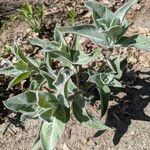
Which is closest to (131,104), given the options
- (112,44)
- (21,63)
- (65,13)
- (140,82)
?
(140,82)

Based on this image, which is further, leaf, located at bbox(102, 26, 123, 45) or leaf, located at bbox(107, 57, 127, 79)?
leaf, located at bbox(107, 57, 127, 79)

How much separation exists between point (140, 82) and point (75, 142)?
822 millimetres

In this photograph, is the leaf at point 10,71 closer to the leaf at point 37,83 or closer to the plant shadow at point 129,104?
the leaf at point 37,83

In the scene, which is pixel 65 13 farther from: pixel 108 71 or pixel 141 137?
pixel 141 137

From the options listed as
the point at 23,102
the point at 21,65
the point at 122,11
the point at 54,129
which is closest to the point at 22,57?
the point at 21,65

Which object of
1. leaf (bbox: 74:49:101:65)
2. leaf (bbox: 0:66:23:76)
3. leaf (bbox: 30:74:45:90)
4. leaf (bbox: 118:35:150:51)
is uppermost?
leaf (bbox: 118:35:150:51)

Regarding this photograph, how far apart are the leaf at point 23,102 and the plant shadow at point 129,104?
2.42ft

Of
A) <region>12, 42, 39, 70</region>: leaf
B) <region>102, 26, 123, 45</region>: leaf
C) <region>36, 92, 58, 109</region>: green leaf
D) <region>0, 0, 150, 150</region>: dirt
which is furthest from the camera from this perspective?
<region>0, 0, 150, 150</region>: dirt

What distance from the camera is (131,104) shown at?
3.59 meters

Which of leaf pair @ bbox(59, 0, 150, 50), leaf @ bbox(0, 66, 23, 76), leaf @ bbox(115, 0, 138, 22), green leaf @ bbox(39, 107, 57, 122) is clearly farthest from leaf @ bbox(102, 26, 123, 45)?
leaf @ bbox(0, 66, 23, 76)

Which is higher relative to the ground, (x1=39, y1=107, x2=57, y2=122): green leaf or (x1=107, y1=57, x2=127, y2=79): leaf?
(x1=107, y1=57, x2=127, y2=79): leaf

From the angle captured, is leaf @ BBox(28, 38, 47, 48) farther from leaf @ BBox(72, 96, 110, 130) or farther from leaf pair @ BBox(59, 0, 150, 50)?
leaf @ BBox(72, 96, 110, 130)

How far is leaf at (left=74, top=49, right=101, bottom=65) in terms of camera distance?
3004 millimetres

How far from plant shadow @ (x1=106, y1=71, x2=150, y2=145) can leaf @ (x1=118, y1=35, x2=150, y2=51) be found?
2.55ft
